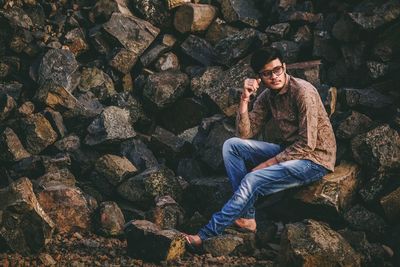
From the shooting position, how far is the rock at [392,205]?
19.3ft

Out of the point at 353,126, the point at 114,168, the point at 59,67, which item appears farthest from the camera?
the point at 59,67

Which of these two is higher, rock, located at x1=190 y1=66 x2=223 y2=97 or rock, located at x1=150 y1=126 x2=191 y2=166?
rock, located at x1=190 y1=66 x2=223 y2=97

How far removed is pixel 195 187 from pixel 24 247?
8.93 feet

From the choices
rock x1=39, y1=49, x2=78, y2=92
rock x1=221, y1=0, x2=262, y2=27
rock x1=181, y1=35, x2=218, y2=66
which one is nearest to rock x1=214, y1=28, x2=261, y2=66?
rock x1=181, y1=35, x2=218, y2=66

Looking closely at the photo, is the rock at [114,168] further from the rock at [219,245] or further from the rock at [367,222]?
the rock at [367,222]

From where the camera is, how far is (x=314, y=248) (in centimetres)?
495

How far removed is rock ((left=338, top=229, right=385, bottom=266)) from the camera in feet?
17.7

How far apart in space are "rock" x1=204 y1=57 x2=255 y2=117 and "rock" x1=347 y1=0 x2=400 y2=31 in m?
2.06

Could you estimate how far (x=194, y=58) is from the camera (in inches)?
365

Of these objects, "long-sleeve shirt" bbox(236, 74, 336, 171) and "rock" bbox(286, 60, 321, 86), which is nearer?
"long-sleeve shirt" bbox(236, 74, 336, 171)

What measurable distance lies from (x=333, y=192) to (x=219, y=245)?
1783 millimetres

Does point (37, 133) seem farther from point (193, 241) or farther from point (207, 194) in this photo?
point (193, 241)

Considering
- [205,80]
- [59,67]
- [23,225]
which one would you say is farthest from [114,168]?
[59,67]

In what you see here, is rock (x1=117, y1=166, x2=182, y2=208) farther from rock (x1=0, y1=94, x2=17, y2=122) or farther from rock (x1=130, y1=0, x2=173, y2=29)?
rock (x1=130, y1=0, x2=173, y2=29)
